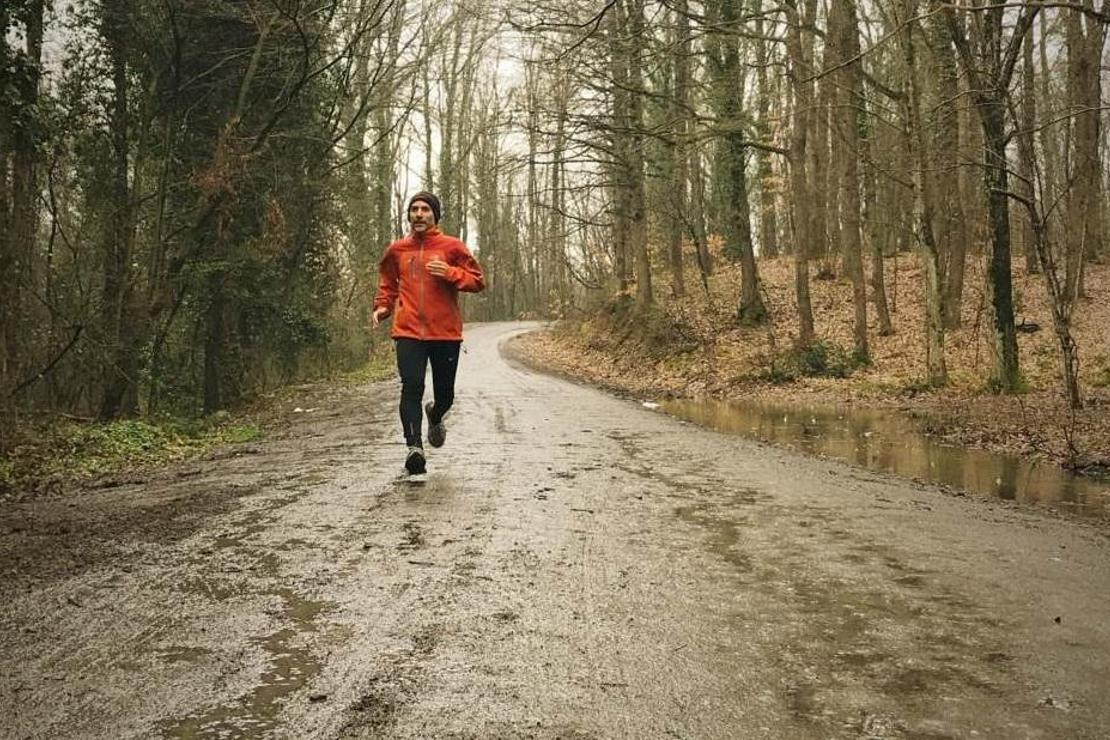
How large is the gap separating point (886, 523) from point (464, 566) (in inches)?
117

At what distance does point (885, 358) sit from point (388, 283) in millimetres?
15317

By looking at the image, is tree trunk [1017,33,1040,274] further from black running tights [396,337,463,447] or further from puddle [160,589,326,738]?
puddle [160,589,326,738]

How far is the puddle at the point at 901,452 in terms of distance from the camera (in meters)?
7.98

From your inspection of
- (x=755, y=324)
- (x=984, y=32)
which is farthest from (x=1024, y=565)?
(x=755, y=324)

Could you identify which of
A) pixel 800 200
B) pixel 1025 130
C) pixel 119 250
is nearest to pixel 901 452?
pixel 1025 130

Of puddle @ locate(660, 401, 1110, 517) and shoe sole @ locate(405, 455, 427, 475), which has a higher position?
shoe sole @ locate(405, 455, 427, 475)

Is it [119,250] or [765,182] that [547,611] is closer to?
[119,250]

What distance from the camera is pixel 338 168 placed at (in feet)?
70.0

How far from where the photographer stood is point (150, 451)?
10.7m

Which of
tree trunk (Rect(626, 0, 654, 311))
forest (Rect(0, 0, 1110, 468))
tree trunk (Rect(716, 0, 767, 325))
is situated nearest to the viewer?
forest (Rect(0, 0, 1110, 468))

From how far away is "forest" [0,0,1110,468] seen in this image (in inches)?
495

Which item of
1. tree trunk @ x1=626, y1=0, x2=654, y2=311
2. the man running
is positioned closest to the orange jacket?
the man running

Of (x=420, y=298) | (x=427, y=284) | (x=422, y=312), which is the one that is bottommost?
(x=422, y=312)

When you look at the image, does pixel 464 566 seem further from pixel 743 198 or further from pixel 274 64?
pixel 743 198
